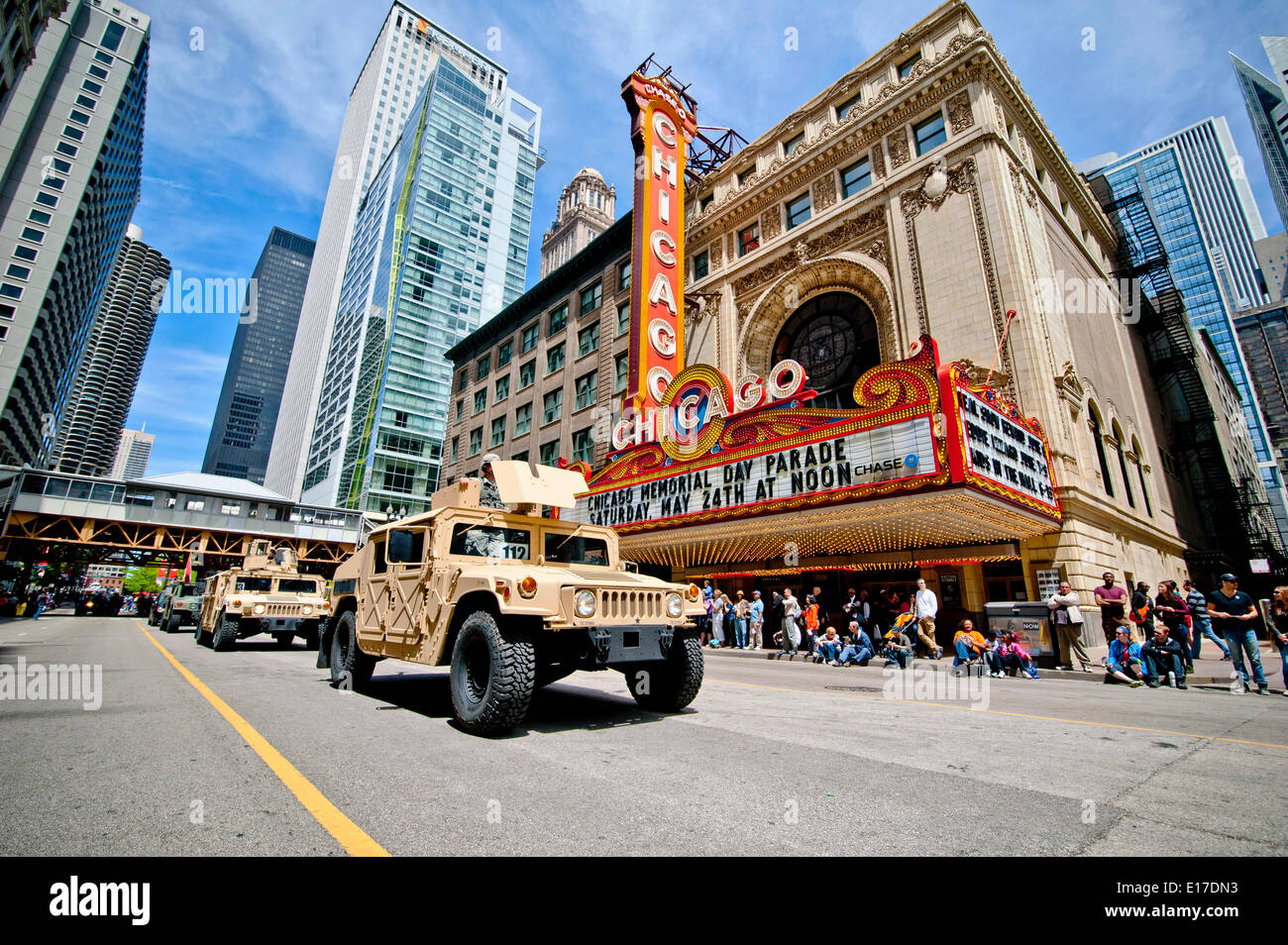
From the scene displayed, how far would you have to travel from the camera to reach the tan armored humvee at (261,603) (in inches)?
537

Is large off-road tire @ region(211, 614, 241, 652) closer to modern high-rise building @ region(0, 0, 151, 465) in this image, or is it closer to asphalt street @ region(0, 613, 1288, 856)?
asphalt street @ region(0, 613, 1288, 856)

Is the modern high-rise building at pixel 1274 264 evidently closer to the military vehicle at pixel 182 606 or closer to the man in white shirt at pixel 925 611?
the man in white shirt at pixel 925 611

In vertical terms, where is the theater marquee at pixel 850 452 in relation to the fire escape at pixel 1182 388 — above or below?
below

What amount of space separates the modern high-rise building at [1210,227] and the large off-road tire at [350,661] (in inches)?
2920

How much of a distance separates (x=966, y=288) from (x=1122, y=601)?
35.4ft

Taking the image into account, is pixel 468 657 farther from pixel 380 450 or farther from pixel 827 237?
pixel 380 450

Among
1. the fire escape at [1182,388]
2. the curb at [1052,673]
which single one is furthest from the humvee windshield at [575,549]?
the fire escape at [1182,388]

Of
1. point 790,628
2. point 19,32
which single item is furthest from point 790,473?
point 19,32

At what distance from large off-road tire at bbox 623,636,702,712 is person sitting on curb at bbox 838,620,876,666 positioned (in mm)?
8293

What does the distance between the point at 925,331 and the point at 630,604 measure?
1709 centimetres

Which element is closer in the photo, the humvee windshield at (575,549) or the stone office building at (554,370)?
the humvee windshield at (575,549)

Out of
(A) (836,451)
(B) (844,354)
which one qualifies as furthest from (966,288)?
(A) (836,451)

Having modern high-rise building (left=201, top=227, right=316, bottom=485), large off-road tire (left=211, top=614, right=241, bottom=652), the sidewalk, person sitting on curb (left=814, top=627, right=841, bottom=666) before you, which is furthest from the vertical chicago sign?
modern high-rise building (left=201, top=227, right=316, bottom=485)

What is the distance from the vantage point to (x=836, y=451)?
45.9ft
